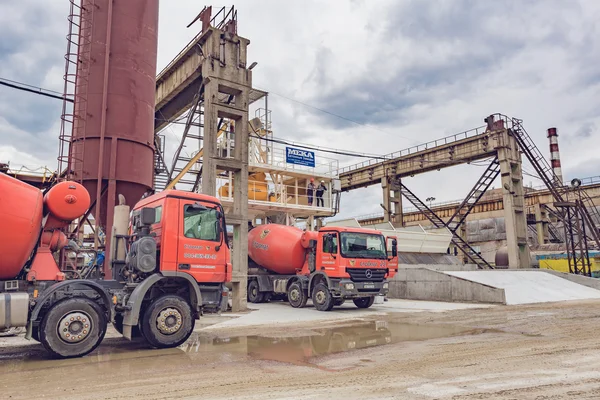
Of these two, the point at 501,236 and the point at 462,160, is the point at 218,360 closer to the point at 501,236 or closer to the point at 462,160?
the point at 462,160

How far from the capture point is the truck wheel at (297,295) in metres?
16.8

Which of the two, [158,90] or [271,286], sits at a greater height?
[158,90]

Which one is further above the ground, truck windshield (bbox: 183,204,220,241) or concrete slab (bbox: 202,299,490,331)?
truck windshield (bbox: 183,204,220,241)

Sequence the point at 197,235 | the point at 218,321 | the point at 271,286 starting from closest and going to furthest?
1. the point at 197,235
2. the point at 218,321
3. the point at 271,286

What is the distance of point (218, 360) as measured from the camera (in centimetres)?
748

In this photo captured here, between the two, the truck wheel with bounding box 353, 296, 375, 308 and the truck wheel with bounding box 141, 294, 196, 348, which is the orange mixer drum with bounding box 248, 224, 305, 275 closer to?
the truck wheel with bounding box 353, 296, 375, 308

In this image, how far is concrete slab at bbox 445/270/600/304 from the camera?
1917cm

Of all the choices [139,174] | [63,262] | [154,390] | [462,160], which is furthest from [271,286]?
[462,160]

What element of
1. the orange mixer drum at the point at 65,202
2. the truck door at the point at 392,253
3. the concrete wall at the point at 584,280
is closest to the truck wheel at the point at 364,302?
the truck door at the point at 392,253

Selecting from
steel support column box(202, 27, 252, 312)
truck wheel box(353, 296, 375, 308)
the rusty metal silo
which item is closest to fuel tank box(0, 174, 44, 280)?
the rusty metal silo

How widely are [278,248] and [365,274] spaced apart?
403cm

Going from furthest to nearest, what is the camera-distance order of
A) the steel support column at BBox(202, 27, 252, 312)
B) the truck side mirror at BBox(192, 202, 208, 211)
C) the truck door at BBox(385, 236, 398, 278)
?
the truck door at BBox(385, 236, 398, 278) → the steel support column at BBox(202, 27, 252, 312) → the truck side mirror at BBox(192, 202, 208, 211)

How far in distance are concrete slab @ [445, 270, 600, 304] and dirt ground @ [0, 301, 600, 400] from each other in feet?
28.5

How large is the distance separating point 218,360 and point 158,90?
15314 millimetres
